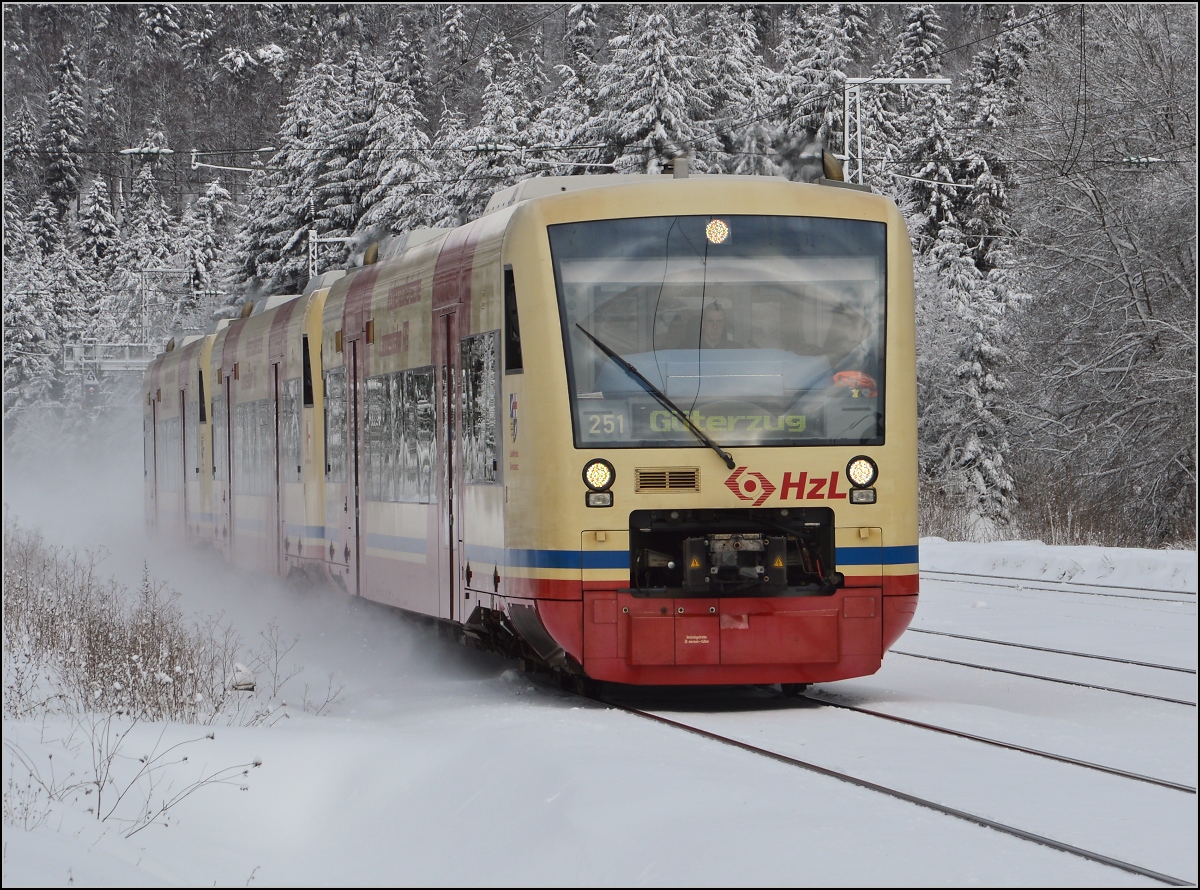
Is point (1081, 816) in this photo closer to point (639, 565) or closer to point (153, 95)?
point (639, 565)

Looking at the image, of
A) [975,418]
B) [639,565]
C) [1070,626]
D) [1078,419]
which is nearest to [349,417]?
[639,565]

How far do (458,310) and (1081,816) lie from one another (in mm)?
5863

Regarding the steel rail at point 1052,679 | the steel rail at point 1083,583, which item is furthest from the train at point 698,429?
the steel rail at point 1083,583

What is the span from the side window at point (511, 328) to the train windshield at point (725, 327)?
0.38 m

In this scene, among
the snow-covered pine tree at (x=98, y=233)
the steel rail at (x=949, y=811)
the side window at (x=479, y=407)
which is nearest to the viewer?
the steel rail at (x=949, y=811)

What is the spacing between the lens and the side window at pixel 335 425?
14922 millimetres

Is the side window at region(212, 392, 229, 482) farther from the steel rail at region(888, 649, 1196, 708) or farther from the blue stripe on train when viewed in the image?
the blue stripe on train

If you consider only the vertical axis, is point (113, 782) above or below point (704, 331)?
below

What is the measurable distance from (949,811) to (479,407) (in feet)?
16.3

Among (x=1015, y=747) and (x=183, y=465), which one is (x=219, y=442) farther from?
(x=1015, y=747)

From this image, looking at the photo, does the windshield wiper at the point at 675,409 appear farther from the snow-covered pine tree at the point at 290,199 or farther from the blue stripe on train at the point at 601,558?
the snow-covered pine tree at the point at 290,199

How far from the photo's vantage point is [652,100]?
1832 inches

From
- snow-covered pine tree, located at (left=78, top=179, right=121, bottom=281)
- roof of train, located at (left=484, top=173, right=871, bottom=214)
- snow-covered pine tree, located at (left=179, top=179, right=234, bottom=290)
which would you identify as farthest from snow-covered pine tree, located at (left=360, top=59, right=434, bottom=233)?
snow-covered pine tree, located at (left=78, top=179, right=121, bottom=281)

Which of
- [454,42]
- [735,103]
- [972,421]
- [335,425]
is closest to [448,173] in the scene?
[735,103]
